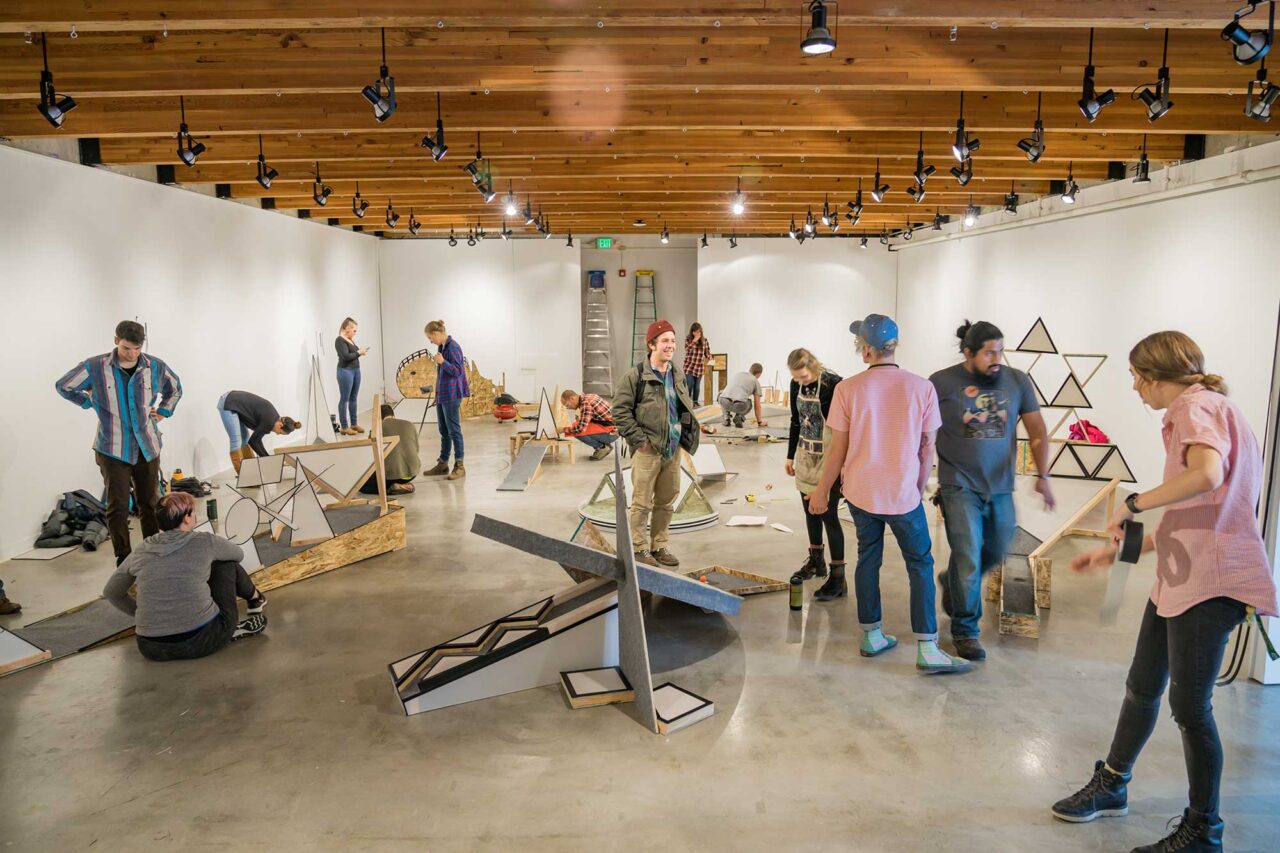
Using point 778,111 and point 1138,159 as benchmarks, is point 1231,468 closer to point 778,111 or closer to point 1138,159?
point 778,111

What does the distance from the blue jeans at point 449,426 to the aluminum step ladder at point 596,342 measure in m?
7.76

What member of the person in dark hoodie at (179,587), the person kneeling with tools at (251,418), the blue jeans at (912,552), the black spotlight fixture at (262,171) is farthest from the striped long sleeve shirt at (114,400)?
the blue jeans at (912,552)

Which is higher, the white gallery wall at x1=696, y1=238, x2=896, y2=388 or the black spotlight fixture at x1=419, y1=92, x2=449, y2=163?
the black spotlight fixture at x1=419, y1=92, x2=449, y2=163

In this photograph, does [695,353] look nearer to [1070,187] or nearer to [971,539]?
[1070,187]

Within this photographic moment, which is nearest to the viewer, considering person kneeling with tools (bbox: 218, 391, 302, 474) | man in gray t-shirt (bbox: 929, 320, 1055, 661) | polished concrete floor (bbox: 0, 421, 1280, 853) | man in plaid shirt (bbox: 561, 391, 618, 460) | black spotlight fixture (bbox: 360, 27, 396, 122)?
polished concrete floor (bbox: 0, 421, 1280, 853)

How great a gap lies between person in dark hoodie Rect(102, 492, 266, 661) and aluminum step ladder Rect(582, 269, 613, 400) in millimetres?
12649

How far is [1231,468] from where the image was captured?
2406 mm

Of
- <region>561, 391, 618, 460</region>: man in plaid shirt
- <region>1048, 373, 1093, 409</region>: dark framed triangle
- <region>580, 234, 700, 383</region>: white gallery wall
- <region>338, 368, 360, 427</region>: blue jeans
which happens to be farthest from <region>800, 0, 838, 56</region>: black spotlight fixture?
<region>580, 234, 700, 383</region>: white gallery wall

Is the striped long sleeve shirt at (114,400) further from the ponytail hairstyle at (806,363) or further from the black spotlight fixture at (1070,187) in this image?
the black spotlight fixture at (1070,187)

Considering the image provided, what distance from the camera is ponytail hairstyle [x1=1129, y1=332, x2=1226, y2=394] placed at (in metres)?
2.50

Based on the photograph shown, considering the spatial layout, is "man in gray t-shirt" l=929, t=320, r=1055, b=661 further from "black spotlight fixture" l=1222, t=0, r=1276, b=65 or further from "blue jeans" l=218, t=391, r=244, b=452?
"blue jeans" l=218, t=391, r=244, b=452

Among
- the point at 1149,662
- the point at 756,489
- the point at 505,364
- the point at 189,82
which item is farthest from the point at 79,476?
the point at 505,364

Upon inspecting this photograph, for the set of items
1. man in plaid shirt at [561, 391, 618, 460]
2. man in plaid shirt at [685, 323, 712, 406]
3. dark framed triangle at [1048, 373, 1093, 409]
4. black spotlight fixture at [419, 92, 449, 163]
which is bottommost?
man in plaid shirt at [561, 391, 618, 460]

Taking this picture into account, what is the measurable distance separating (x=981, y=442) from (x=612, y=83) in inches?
125
